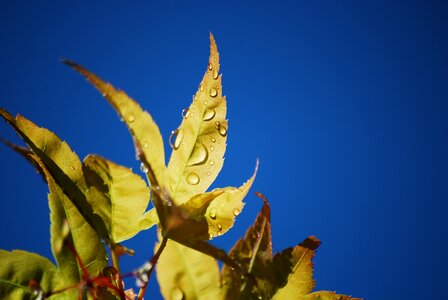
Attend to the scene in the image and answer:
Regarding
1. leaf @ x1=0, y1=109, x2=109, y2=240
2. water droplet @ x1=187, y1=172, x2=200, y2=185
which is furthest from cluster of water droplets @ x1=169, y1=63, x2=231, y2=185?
leaf @ x1=0, y1=109, x2=109, y2=240

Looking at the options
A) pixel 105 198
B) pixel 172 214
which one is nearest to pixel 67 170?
pixel 105 198

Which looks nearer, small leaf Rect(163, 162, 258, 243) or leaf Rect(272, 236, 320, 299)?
small leaf Rect(163, 162, 258, 243)

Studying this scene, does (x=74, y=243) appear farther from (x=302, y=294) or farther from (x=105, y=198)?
(x=302, y=294)

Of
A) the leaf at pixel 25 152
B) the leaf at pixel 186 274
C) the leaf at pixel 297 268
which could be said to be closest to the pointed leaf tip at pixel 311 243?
the leaf at pixel 297 268

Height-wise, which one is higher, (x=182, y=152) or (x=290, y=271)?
(x=182, y=152)

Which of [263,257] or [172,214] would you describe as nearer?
[172,214]

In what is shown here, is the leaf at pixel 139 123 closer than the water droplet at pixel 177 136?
Yes

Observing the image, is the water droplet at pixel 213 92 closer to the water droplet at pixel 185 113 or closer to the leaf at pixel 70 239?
the water droplet at pixel 185 113

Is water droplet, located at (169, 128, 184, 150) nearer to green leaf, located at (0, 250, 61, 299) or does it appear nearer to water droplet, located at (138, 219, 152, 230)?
water droplet, located at (138, 219, 152, 230)
